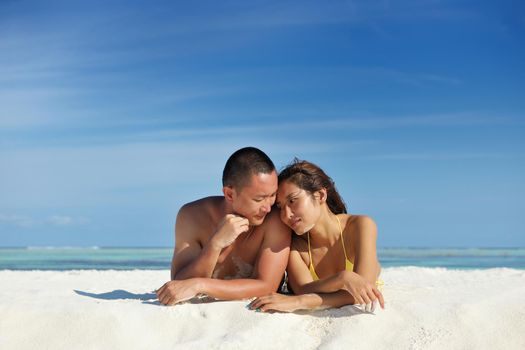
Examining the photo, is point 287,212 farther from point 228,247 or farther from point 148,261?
point 148,261

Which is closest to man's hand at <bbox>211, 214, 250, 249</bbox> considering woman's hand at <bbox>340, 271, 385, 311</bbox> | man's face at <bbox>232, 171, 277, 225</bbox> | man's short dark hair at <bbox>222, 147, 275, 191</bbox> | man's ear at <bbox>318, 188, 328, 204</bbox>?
man's face at <bbox>232, 171, 277, 225</bbox>

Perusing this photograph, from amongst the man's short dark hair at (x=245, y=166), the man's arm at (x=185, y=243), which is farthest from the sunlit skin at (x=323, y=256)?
the man's arm at (x=185, y=243)

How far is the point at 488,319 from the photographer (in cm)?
452

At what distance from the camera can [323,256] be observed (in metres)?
5.32

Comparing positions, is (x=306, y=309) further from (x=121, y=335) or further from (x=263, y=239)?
(x=121, y=335)

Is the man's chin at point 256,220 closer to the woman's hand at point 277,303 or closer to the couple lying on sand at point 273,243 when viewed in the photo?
the couple lying on sand at point 273,243

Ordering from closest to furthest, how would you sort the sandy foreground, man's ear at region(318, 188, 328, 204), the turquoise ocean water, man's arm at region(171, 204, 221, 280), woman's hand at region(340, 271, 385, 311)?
the sandy foreground → woman's hand at region(340, 271, 385, 311) → man's ear at region(318, 188, 328, 204) → man's arm at region(171, 204, 221, 280) → the turquoise ocean water

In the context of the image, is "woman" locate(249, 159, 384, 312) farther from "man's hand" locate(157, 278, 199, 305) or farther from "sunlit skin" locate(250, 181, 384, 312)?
"man's hand" locate(157, 278, 199, 305)

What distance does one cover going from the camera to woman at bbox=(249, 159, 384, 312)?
4438mm

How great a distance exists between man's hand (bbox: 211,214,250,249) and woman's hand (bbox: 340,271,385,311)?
84 cm

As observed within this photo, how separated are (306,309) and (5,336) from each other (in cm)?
217

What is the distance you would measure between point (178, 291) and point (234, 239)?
0.58m

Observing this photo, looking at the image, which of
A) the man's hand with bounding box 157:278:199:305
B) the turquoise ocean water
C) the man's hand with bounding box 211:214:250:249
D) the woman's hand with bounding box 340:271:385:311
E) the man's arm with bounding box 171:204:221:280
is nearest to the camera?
the woman's hand with bounding box 340:271:385:311

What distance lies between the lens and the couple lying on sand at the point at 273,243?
4.54 meters
